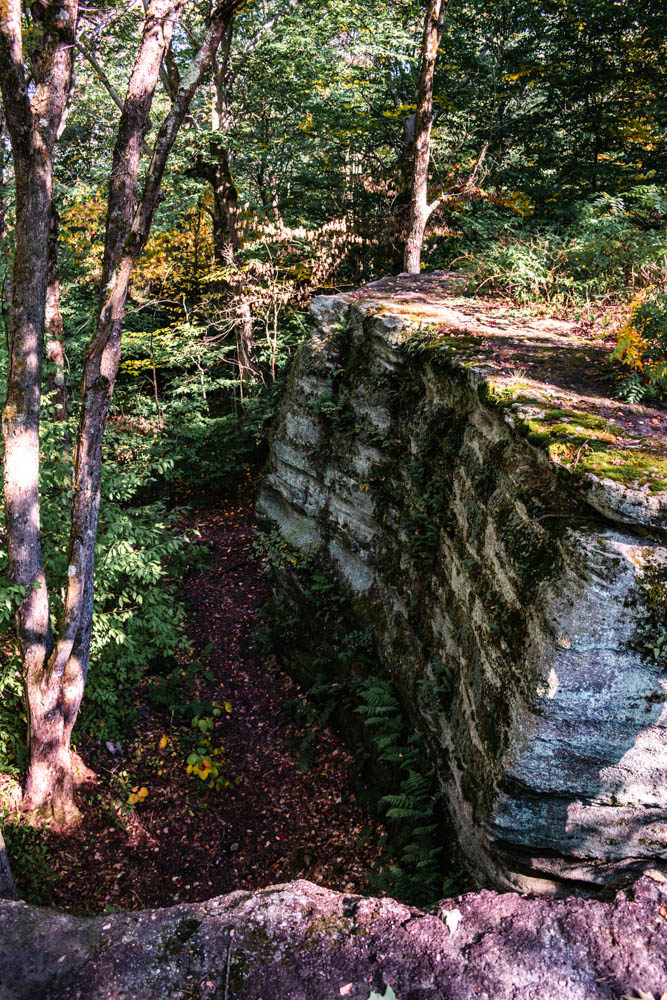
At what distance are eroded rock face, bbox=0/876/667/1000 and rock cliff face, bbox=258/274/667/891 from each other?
70 centimetres

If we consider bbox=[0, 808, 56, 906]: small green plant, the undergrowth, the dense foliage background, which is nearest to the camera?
the undergrowth

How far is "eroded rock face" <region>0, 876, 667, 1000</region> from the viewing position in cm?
322

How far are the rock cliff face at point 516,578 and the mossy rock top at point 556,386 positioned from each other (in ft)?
0.07

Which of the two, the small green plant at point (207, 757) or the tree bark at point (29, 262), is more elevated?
the tree bark at point (29, 262)

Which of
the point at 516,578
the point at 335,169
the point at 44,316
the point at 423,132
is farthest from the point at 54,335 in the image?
the point at 335,169

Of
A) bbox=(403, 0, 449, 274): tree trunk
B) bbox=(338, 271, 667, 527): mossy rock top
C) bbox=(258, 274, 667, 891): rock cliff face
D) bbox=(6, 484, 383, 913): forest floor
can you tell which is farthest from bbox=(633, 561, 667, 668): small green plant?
bbox=(403, 0, 449, 274): tree trunk

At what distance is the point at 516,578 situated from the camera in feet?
15.5

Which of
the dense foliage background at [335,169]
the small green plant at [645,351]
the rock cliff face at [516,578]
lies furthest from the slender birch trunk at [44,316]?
the small green plant at [645,351]

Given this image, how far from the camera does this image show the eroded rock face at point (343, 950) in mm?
3223

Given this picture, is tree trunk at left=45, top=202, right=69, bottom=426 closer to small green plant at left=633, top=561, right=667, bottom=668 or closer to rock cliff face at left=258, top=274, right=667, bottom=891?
rock cliff face at left=258, top=274, right=667, bottom=891

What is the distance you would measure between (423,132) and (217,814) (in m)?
11.3

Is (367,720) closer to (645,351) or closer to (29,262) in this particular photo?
(645,351)

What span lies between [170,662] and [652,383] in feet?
25.7

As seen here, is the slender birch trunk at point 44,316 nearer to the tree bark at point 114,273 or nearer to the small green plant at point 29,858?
the tree bark at point 114,273
